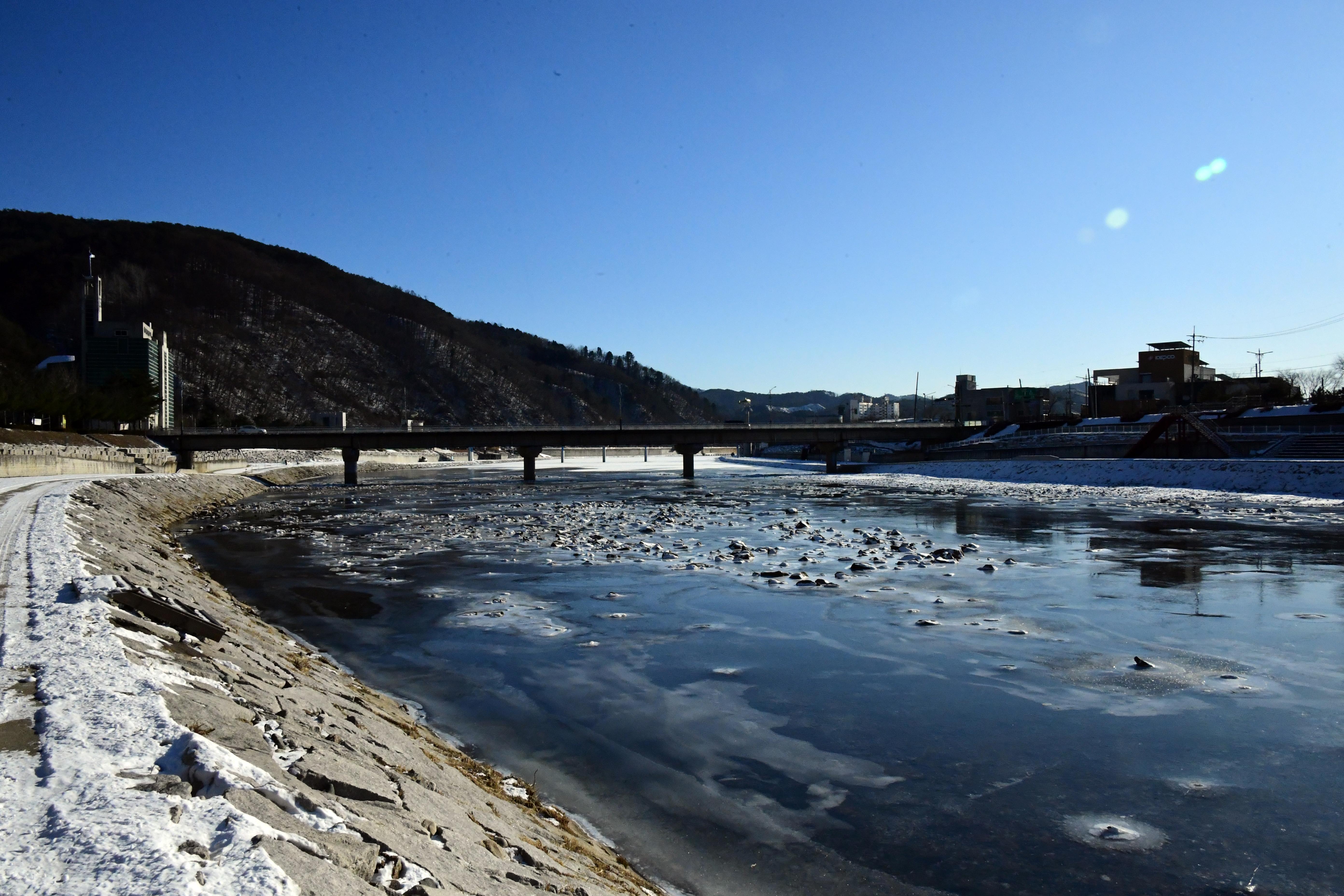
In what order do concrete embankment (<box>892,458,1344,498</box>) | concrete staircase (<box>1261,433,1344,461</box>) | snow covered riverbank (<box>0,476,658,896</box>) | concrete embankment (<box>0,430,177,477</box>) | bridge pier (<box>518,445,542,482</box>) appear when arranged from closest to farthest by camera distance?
1. snow covered riverbank (<box>0,476,658,896</box>)
2. concrete embankment (<box>892,458,1344,498</box>)
3. concrete embankment (<box>0,430,177,477</box>)
4. concrete staircase (<box>1261,433,1344,461</box>)
5. bridge pier (<box>518,445,542,482</box>)

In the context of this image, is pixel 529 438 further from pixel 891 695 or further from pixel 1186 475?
pixel 891 695

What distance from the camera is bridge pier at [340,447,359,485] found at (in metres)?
88.4

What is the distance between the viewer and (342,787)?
5.77 metres

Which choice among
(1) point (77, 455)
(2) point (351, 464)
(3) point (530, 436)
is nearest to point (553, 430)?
(3) point (530, 436)

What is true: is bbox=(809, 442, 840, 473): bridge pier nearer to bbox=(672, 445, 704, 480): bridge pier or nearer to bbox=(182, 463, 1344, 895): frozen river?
bbox=(672, 445, 704, 480): bridge pier

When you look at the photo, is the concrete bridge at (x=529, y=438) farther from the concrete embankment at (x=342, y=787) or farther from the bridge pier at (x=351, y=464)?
the concrete embankment at (x=342, y=787)

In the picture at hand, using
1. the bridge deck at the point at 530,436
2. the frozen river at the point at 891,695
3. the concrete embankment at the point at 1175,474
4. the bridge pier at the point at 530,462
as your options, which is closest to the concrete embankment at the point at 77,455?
the bridge deck at the point at 530,436

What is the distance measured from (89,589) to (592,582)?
453 inches

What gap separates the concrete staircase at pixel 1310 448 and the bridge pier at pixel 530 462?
62.7 m

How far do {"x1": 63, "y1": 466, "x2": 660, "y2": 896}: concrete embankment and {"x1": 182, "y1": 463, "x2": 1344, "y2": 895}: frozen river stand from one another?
84 cm

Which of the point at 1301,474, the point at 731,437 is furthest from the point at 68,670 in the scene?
the point at 731,437

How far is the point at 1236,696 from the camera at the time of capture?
11.0m

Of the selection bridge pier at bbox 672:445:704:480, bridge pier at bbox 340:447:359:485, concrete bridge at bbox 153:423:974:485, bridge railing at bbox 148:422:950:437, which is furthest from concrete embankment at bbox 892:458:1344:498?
bridge pier at bbox 340:447:359:485

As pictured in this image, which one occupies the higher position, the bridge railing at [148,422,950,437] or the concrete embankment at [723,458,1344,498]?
the bridge railing at [148,422,950,437]
